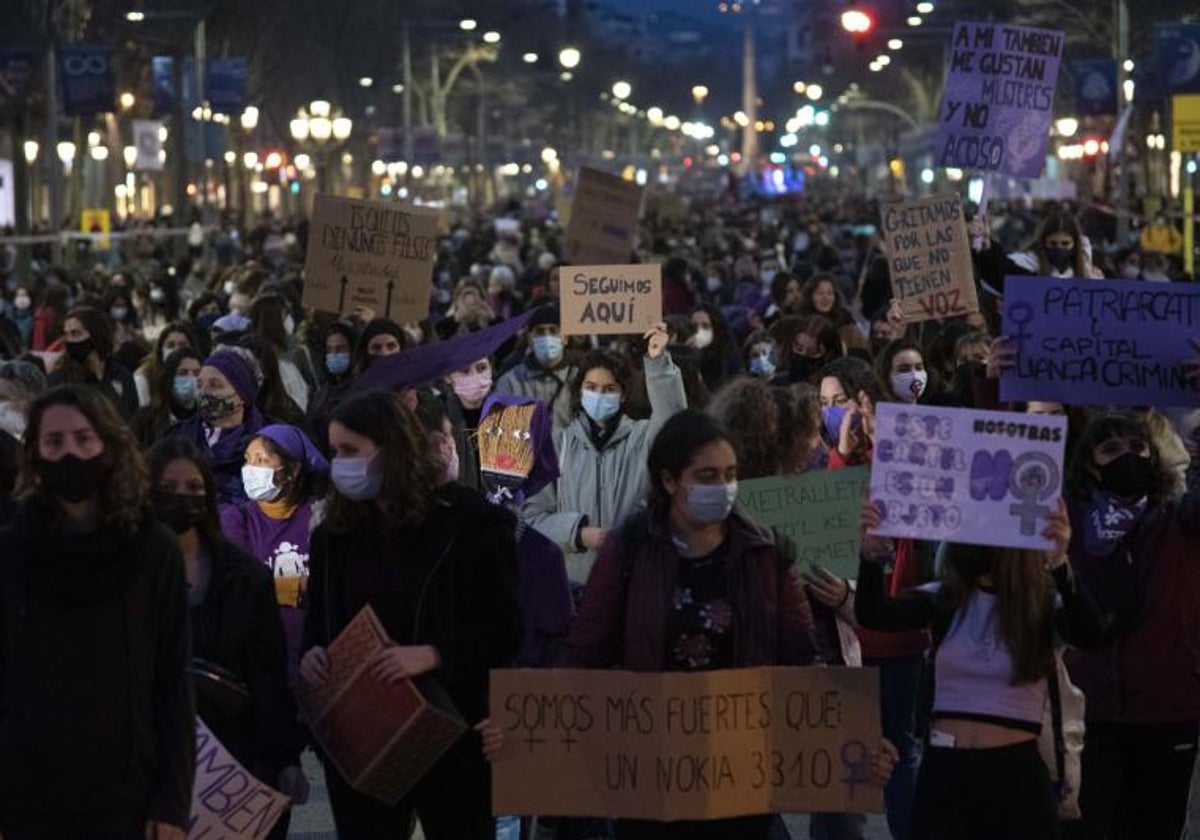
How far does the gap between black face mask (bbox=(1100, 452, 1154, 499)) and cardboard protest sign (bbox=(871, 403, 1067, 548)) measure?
1.26 meters

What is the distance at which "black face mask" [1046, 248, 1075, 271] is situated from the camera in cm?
1316

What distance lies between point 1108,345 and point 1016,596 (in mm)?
1696

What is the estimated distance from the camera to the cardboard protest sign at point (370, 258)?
51.0 ft

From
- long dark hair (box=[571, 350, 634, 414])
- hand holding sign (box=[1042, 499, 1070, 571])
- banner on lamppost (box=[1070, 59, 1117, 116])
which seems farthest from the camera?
banner on lamppost (box=[1070, 59, 1117, 116])

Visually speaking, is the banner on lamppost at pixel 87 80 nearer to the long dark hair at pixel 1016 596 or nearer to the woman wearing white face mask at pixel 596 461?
the woman wearing white face mask at pixel 596 461

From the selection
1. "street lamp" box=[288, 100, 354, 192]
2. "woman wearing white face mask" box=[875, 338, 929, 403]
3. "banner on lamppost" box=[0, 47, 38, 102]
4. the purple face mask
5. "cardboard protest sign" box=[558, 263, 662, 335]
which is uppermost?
"street lamp" box=[288, 100, 354, 192]

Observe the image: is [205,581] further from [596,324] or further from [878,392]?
[596,324]

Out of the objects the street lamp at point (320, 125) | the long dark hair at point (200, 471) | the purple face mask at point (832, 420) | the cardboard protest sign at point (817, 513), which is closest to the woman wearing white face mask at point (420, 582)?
the long dark hair at point (200, 471)

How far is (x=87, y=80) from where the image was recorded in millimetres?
38062

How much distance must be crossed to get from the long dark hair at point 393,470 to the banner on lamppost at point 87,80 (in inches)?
1249

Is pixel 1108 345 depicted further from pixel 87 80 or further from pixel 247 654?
pixel 87 80

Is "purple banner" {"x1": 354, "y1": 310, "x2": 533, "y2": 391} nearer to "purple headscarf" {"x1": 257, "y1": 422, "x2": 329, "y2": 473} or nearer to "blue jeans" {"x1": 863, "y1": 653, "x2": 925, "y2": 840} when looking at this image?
"purple headscarf" {"x1": 257, "y1": 422, "x2": 329, "y2": 473}

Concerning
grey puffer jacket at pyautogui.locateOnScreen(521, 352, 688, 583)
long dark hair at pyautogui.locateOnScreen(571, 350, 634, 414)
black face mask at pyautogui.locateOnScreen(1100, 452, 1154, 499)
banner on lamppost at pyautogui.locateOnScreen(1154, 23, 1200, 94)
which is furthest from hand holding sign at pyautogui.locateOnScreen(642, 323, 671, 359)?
banner on lamppost at pyautogui.locateOnScreen(1154, 23, 1200, 94)

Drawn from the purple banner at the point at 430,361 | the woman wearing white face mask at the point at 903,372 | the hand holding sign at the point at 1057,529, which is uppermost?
the purple banner at the point at 430,361
